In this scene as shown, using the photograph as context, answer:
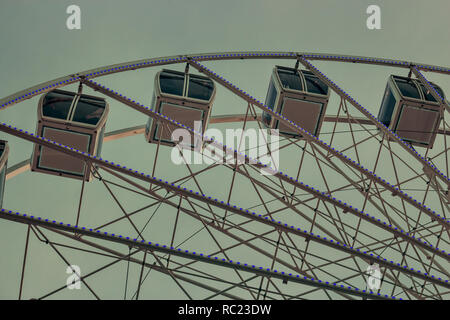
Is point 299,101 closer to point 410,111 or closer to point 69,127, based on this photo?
point 410,111

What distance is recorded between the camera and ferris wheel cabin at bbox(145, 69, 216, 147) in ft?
71.5

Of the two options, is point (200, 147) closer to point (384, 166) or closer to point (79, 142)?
point (79, 142)

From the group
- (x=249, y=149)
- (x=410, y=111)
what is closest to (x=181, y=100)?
(x=249, y=149)

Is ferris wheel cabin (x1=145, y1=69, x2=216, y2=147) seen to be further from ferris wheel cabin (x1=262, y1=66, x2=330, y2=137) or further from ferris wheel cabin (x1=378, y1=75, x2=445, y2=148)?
ferris wheel cabin (x1=378, y1=75, x2=445, y2=148)

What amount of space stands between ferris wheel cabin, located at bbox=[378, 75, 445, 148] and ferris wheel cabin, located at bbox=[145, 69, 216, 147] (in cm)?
673

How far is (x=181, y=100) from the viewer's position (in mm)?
21812

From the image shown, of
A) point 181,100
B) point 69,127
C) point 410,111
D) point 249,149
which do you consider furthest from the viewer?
point 249,149

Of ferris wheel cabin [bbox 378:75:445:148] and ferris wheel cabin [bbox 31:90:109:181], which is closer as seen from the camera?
ferris wheel cabin [bbox 31:90:109:181]

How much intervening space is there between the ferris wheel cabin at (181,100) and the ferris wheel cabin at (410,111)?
673 cm

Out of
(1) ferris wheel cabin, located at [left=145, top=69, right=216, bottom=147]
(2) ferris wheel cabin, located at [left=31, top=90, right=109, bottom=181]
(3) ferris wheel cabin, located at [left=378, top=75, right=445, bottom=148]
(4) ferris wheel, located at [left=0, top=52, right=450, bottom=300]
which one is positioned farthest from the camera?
(3) ferris wheel cabin, located at [left=378, top=75, right=445, bottom=148]

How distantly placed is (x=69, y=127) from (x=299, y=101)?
760cm

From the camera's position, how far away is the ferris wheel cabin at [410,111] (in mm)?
24812

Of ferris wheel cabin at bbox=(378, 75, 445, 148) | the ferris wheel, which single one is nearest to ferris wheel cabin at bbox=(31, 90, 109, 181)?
the ferris wheel

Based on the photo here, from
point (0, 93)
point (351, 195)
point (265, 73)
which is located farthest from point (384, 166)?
point (0, 93)
